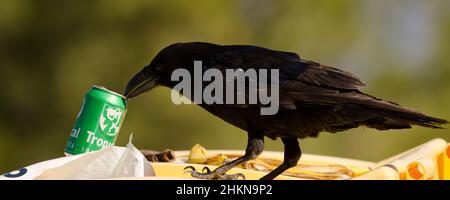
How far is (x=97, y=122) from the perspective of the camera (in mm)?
2385

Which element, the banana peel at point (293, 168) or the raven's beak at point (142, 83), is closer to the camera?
the raven's beak at point (142, 83)

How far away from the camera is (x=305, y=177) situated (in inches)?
97.7

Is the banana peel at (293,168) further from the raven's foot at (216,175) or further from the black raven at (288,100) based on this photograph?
the raven's foot at (216,175)

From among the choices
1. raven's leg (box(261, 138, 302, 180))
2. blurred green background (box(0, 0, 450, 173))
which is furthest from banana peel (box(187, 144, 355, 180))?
blurred green background (box(0, 0, 450, 173))

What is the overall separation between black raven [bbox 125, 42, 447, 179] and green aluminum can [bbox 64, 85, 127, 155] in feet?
0.23

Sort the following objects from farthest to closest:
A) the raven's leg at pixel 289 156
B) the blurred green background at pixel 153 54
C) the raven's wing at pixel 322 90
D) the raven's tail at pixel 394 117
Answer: the blurred green background at pixel 153 54 → the raven's leg at pixel 289 156 → the raven's wing at pixel 322 90 → the raven's tail at pixel 394 117

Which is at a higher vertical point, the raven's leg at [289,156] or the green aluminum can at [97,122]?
the green aluminum can at [97,122]

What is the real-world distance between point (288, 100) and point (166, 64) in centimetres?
43

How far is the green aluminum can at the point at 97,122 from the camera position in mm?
2363

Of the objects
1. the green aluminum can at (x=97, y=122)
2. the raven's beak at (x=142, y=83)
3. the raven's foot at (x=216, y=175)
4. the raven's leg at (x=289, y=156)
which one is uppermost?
the raven's beak at (x=142, y=83)

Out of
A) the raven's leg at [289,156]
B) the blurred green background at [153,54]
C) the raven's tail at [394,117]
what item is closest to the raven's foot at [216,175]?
the raven's leg at [289,156]

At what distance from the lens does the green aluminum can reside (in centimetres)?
236

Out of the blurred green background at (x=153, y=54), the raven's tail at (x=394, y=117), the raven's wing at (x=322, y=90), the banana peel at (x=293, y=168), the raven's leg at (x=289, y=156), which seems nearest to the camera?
the raven's tail at (x=394, y=117)
